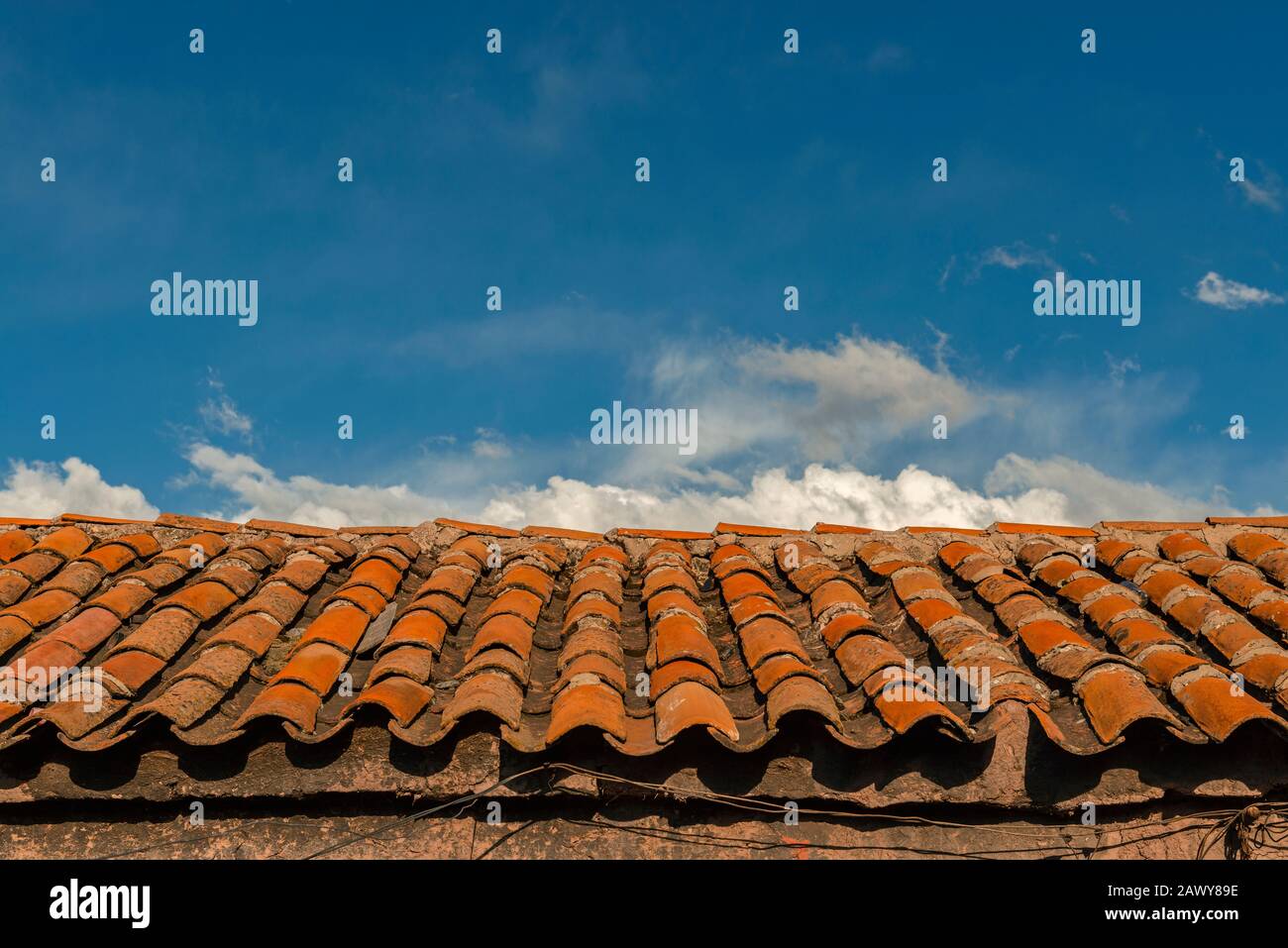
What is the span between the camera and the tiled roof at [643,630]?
384 cm

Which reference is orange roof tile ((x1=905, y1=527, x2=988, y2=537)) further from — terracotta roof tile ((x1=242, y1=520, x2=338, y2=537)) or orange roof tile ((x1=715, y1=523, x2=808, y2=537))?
terracotta roof tile ((x1=242, y1=520, x2=338, y2=537))

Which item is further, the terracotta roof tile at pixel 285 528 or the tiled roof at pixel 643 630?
the terracotta roof tile at pixel 285 528

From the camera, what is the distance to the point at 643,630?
5.26 meters

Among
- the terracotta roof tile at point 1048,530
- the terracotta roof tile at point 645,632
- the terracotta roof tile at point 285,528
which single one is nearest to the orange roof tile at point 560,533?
the terracotta roof tile at point 645,632

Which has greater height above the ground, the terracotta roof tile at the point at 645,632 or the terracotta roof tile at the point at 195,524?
the terracotta roof tile at the point at 195,524

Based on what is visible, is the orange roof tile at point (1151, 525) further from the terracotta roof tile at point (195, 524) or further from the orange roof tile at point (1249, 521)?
the terracotta roof tile at point (195, 524)

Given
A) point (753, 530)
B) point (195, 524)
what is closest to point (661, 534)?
point (753, 530)

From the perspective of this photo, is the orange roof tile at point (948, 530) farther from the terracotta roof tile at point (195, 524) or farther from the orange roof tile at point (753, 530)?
the terracotta roof tile at point (195, 524)

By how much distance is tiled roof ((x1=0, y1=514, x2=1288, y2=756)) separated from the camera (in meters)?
3.84

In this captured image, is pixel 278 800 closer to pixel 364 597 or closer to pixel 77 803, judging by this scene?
pixel 77 803

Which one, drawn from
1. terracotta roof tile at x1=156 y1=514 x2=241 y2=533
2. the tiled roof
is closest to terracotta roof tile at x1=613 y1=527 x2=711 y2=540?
the tiled roof
